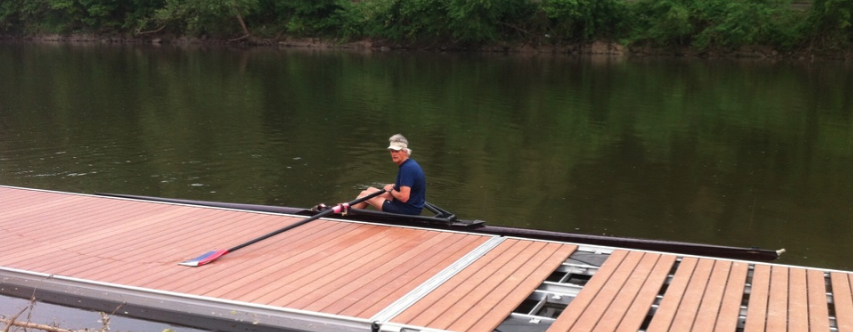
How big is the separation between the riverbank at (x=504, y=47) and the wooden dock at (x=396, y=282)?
151ft

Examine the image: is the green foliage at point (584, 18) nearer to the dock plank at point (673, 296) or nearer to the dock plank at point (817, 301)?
the dock plank at point (673, 296)

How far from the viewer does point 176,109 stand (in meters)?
23.7

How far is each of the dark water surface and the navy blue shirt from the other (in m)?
3.35

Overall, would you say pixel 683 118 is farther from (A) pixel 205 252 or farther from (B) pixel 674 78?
(A) pixel 205 252

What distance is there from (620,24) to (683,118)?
31.9 meters

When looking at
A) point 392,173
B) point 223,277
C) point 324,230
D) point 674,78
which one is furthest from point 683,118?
point 223,277

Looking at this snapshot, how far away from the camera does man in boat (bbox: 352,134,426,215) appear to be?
850 cm

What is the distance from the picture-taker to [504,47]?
182ft

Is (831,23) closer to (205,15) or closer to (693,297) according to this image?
(205,15)

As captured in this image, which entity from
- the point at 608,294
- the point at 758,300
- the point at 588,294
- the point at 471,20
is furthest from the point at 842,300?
the point at 471,20

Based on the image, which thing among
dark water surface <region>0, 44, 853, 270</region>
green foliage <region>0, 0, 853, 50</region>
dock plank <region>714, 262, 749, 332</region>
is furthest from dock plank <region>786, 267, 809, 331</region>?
green foliage <region>0, 0, 853, 50</region>

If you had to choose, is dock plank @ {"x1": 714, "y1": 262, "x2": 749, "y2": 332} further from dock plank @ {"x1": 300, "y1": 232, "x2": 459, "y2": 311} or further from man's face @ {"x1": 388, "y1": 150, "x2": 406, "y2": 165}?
man's face @ {"x1": 388, "y1": 150, "x2": 406, "y2": 165}

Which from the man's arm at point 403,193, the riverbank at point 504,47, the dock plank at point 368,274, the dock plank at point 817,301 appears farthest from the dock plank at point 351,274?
the riverbank at point 504,47

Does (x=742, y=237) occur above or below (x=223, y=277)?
below
